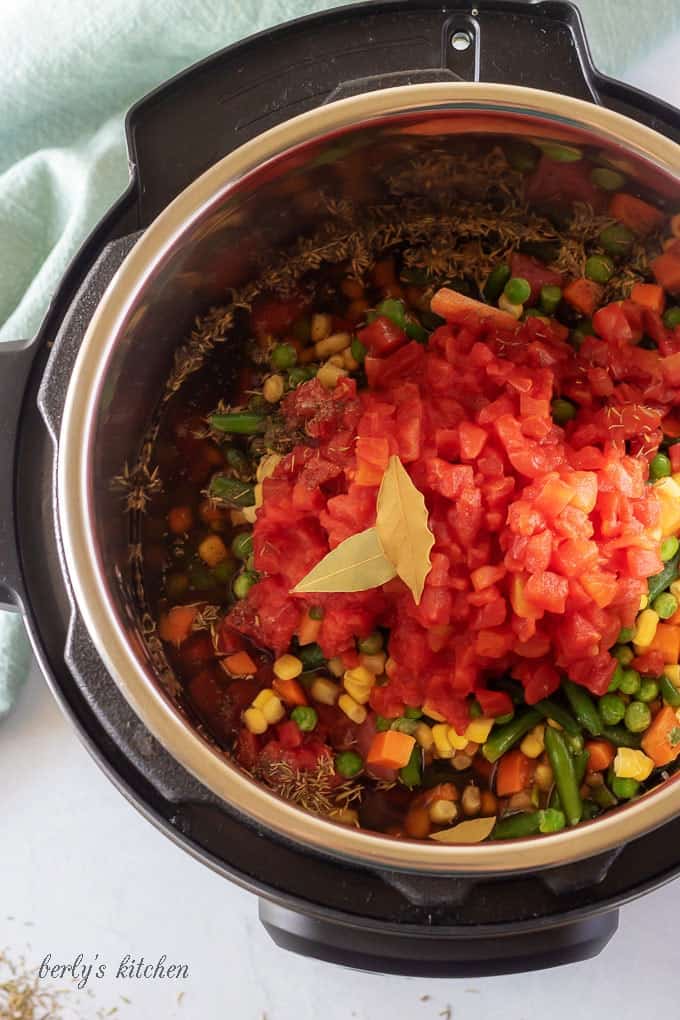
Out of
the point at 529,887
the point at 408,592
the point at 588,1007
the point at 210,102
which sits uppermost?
the point at 210,102

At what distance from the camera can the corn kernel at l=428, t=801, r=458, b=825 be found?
4.44ft

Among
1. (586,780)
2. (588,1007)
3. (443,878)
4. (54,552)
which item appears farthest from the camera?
(588,1007)

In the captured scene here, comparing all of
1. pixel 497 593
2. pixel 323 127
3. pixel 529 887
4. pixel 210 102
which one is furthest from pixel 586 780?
pixel 210 102

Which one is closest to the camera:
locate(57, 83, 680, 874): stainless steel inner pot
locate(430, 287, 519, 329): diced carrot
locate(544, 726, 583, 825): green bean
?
locate(57, 83, 680, 874): stainless steel inner pot

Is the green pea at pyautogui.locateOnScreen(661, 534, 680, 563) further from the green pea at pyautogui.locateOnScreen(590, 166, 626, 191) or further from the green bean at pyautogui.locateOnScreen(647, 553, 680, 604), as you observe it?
the green pea at pyautogui.locateOnScreen(590, 166, 626, 191)

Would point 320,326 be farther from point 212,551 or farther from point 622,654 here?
point 622,654

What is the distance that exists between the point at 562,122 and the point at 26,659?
1.08 m

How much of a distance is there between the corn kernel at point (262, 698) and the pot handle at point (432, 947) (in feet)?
0.89

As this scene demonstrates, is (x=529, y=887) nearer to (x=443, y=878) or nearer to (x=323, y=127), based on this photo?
(x=443, y=878)

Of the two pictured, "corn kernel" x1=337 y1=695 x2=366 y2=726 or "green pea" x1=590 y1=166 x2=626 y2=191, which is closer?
"green pea" x1=590 y1=166 x2=626 y2=191

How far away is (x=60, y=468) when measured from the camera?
3.79 ft

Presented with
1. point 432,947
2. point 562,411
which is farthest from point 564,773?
point 562,411

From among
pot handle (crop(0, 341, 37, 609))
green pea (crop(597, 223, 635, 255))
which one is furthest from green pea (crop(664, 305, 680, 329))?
pot handle (crop(0, 341, 37, 609))

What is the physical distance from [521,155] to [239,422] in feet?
1.76
